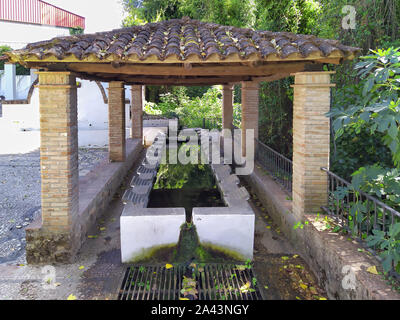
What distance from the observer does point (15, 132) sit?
631 inches

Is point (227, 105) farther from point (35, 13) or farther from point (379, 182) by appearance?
point (35, 13)

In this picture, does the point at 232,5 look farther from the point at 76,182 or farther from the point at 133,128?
the point at 76,182

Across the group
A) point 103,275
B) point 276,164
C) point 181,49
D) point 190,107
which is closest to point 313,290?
point 103,275

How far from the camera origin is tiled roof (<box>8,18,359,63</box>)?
4.46 metres

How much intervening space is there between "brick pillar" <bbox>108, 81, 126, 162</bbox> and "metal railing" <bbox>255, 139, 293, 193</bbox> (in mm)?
3569

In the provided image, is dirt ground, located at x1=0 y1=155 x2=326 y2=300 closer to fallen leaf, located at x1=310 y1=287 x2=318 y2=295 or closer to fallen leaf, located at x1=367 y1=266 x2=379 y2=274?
fallen leaf, located at x1=310 y1=287 x2=318 y2=295

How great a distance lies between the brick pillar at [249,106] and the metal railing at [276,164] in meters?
0.40

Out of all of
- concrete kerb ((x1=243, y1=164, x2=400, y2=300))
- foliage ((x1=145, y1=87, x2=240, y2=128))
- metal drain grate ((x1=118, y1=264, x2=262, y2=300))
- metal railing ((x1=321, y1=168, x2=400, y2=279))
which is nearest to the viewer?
concrete kerb ((x1=243, y1=164, x2=400, y2=300))

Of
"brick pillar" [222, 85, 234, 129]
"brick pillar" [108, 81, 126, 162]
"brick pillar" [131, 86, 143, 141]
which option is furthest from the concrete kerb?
"brick pillar" [131, 86, 143, 141]

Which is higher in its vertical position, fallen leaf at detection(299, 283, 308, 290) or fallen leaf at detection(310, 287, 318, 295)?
fallen leaf at detection(299, 283, 308, 290)

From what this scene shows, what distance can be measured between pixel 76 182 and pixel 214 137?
9.13m

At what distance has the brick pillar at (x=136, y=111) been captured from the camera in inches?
522

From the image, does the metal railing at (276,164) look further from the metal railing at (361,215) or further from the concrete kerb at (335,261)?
the metal railing at (361,215)
